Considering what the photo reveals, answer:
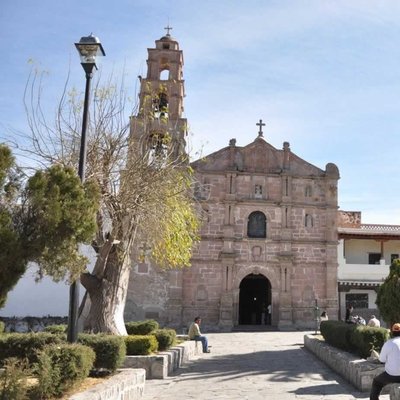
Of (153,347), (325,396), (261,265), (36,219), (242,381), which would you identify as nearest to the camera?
(36,219)

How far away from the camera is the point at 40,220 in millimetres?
6375

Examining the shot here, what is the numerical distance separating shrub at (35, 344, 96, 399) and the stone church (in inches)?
797

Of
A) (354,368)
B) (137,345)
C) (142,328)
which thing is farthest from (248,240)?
(354,368)

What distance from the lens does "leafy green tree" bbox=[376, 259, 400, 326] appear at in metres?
12.8

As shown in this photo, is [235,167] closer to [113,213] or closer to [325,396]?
[113,213]

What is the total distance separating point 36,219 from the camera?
6.43m

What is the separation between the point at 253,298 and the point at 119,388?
84.6 ft

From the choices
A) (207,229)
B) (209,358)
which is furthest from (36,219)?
(207,229)

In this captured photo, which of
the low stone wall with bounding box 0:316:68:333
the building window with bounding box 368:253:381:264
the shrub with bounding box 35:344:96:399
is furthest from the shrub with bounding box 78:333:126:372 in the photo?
the building window with bounding box 368:253:381:264

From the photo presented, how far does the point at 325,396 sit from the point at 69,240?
19.4ft

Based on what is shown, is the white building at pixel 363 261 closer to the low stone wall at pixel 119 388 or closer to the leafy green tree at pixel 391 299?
the leafy green tree at pixel 391 299

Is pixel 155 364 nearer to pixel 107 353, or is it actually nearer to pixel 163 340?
pixel 163 340

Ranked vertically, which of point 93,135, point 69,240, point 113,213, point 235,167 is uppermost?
point 235,167

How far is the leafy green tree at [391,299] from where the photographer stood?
1281 centimetres
